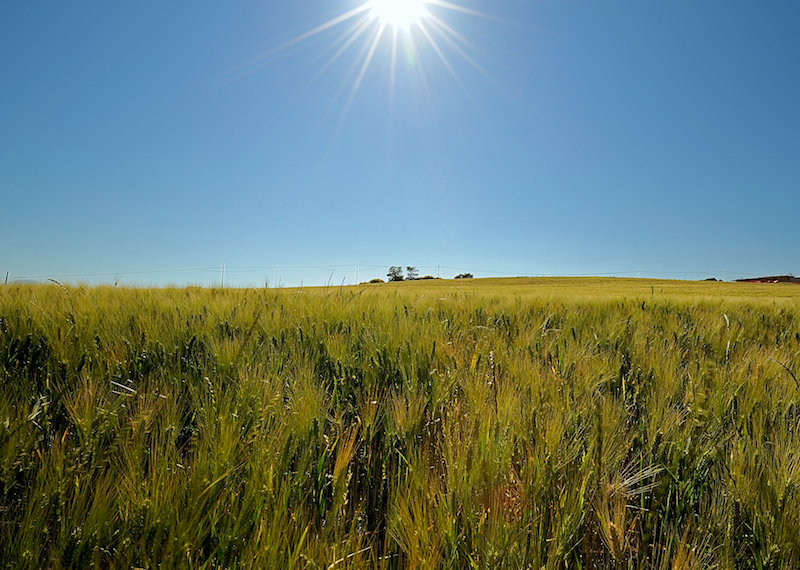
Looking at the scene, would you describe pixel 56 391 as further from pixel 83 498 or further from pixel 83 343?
pixel 83 498

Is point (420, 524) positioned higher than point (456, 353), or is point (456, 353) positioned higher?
point (456, 353)

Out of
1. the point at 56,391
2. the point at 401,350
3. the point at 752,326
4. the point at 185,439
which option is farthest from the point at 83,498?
the point at 752,326

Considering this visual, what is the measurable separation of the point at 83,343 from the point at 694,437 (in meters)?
2.51

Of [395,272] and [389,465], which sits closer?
[389,465]

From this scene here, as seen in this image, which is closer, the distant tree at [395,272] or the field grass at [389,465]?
the field grass at [389,465]

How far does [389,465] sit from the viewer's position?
3.40ft

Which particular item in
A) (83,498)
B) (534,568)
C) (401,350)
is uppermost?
(401,350)

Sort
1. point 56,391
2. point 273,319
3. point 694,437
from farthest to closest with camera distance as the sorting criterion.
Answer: point 273,319, point 56,391, point 694,437

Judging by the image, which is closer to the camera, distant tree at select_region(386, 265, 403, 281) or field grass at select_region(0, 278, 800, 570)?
field grass at select_region(0, 278, 800, 570)

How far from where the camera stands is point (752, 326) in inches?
127

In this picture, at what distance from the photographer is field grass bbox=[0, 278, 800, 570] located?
2.15 ft

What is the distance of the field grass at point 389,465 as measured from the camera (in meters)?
0.66

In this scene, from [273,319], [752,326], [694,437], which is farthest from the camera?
[752,326]

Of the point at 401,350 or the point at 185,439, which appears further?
the point at 401,350
